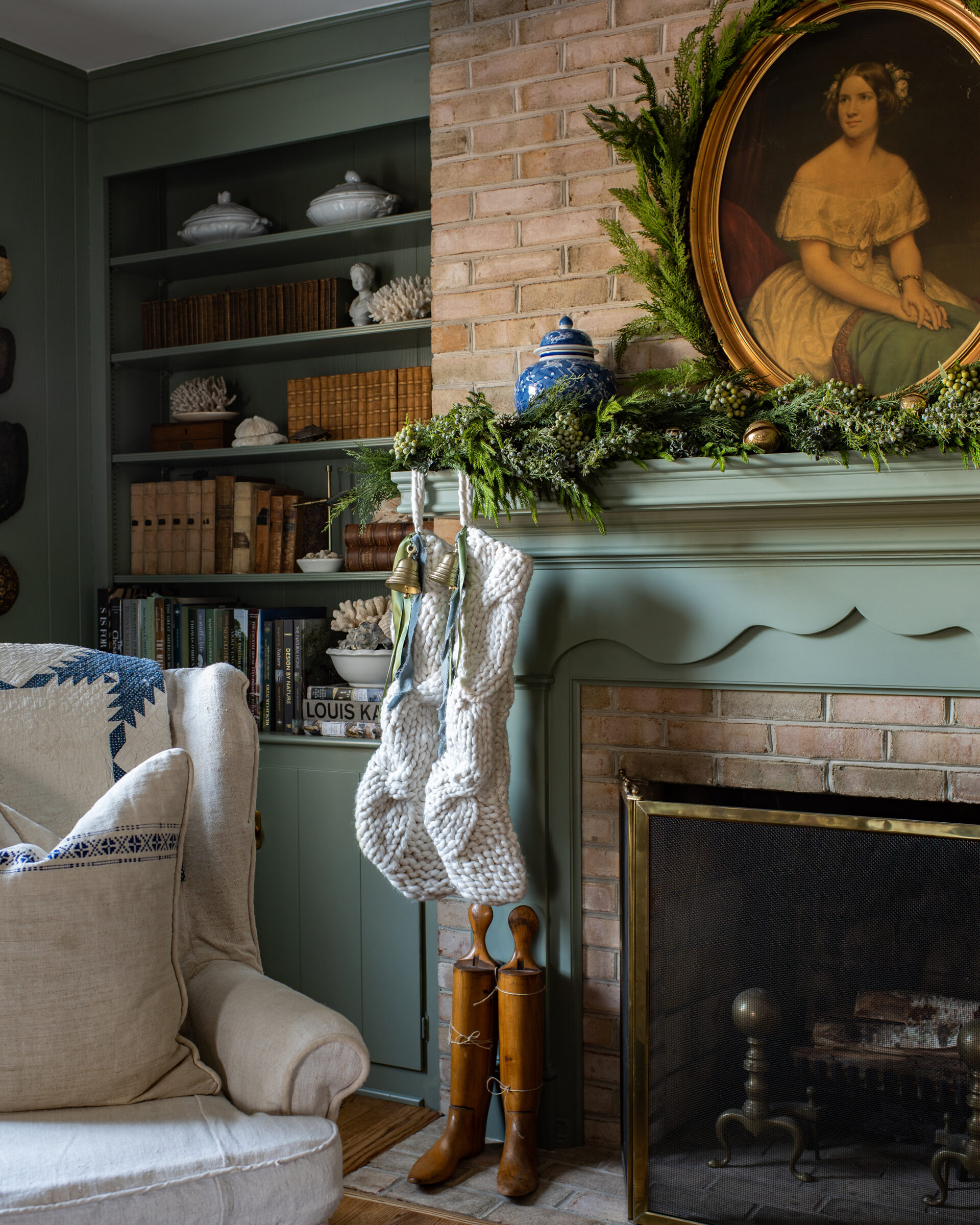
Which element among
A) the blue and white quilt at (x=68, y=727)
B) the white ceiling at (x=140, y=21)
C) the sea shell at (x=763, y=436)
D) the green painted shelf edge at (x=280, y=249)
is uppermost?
the white ceiling at (x=140, y=21)

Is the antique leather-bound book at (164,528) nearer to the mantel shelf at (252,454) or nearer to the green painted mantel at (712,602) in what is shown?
the mantel shelf at (252,454)

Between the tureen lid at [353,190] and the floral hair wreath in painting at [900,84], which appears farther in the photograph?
the tureen lid at [353,190]

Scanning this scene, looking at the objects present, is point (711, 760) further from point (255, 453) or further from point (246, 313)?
point (246, 313)

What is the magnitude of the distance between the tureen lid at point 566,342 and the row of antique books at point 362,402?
28.3 inches

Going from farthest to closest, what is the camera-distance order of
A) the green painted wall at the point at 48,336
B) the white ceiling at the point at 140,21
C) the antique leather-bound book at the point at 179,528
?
the antique leather-bound book at the point at 179,528 < the green painted wall at the point at 48,336 < the white ceiling at the point at 140,21

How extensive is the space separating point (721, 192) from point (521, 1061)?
166 cm

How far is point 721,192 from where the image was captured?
6.51 feet

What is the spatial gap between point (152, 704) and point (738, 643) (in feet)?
3.36

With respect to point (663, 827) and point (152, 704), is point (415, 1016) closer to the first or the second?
point (663, 827)

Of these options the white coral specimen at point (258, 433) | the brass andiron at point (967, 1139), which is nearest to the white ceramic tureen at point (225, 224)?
the white coral specimen at point (258, 433)

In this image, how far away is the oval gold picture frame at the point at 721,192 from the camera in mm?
1901

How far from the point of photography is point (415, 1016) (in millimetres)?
2447

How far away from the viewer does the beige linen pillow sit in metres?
1.32

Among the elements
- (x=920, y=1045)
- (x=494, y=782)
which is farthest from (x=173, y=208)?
(x=920, y=1045)
